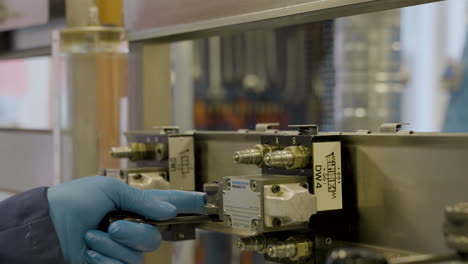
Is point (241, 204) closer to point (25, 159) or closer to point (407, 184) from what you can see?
point (407, 184)

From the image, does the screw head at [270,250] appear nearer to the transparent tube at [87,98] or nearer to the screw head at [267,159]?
the screw head at [267,159]

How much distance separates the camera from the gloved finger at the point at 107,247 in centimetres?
93

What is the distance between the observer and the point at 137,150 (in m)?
1.13

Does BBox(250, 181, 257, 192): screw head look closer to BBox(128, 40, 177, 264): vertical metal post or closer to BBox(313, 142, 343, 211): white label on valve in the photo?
BBox(313, 142, 343, 211): white label on valve

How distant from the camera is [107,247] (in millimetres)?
933

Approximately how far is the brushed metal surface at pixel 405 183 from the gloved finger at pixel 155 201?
240 mm

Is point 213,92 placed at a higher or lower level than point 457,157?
higher

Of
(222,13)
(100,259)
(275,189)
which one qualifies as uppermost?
(222,13)

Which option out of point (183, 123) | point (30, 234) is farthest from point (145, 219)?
point (183, 123)

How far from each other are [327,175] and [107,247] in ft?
1.11

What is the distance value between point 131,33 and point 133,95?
123 millimetres

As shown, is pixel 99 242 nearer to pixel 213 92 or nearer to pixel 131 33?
pixel 131 33

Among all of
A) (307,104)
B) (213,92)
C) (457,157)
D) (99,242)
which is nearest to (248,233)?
(99,242)

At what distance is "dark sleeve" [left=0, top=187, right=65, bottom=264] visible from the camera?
957 mm
